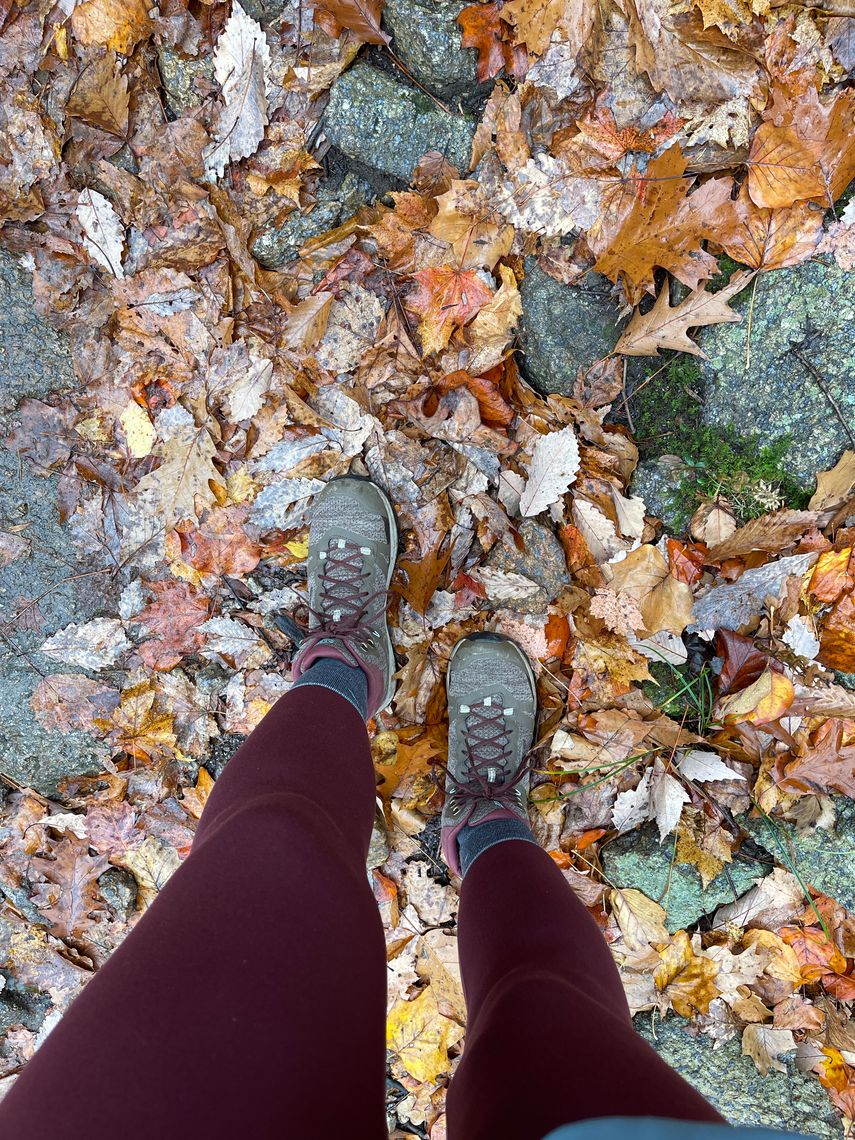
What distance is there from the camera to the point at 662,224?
1660 millimetres

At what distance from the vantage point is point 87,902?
89.8 inches

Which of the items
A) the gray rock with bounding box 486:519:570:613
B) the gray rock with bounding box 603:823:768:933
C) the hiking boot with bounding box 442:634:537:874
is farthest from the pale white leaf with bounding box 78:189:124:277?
the gray rock with bounding box 603:823:768:933

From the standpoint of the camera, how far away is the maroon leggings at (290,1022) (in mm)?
878

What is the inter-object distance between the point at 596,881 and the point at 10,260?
8.61 feet

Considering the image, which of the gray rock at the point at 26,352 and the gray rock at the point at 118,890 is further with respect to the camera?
the gray rock at the point at 118,890

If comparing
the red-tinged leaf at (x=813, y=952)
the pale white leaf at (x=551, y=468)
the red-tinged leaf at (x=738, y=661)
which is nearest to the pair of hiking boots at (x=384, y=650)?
the pale white leaf at (x=551, y=468)

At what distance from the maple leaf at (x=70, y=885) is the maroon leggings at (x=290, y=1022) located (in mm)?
1242

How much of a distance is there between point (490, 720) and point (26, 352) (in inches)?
73.7

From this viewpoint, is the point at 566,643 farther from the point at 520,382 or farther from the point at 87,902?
the point at 87,902

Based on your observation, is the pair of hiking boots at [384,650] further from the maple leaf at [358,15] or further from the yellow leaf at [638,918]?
the maple leaf at [358,15]

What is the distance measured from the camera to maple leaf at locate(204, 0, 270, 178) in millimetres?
1771

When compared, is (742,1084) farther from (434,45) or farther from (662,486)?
(434,45)

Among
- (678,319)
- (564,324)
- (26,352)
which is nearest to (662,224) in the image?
(678,319)

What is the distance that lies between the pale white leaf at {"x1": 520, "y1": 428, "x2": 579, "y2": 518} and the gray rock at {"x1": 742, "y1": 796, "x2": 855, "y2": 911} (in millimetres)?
1124
